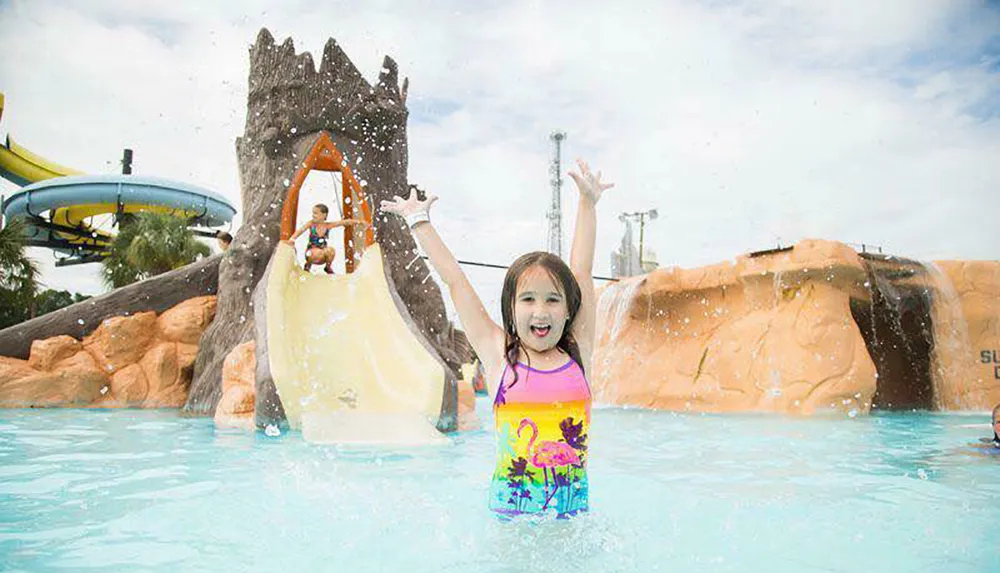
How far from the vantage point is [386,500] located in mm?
3264

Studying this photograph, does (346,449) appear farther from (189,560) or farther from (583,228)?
(583,228)

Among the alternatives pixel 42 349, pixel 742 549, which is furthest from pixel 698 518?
pixel 42 349

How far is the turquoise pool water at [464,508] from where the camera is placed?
7.39 ft

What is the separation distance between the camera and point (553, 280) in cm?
215

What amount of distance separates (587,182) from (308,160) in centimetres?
769

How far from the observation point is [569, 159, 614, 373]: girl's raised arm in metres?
2.29

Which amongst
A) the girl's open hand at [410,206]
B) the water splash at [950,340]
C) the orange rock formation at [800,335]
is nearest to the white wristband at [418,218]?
the girl's open hand at [410,206]

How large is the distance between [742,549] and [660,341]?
8.50 m

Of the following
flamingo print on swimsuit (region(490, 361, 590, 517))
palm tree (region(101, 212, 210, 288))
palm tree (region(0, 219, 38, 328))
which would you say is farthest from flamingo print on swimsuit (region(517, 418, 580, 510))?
palm tree (region(101, 212, 210, 288))

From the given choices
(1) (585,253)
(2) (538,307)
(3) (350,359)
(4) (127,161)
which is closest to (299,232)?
(3) (350,359)

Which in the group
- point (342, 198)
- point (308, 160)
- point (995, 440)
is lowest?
point (995, 440)

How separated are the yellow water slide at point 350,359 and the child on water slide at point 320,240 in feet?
1.78

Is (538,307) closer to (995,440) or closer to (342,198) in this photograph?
(995,440)

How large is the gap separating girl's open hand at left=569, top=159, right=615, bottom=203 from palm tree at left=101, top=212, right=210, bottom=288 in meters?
17.4
